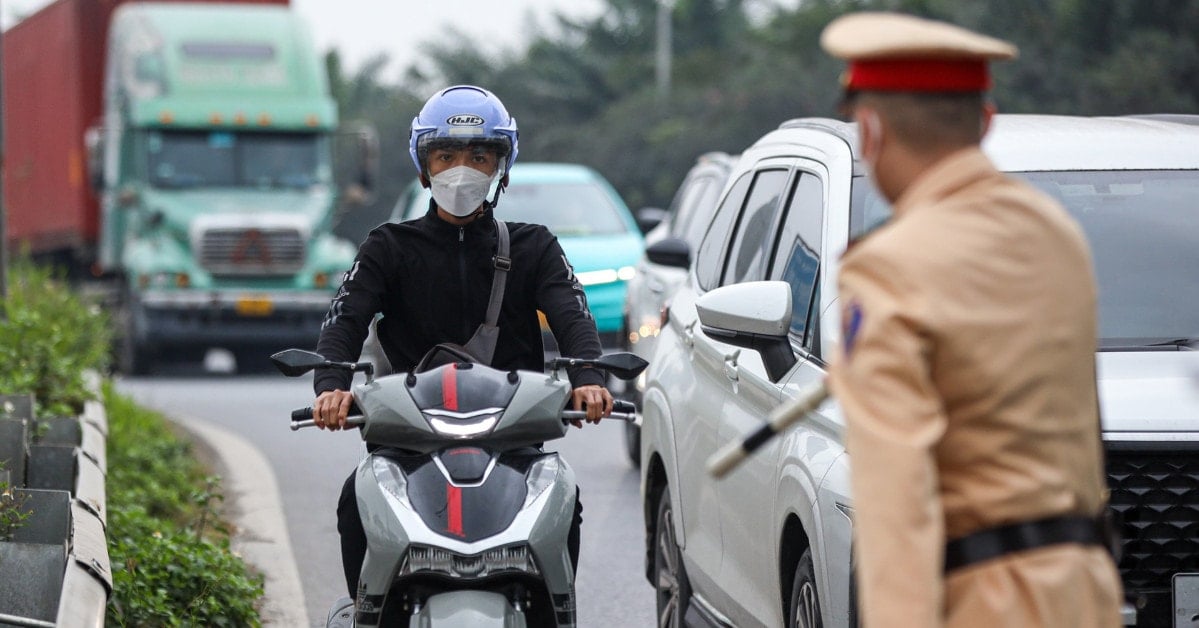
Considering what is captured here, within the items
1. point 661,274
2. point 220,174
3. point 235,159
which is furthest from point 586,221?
point 220,174

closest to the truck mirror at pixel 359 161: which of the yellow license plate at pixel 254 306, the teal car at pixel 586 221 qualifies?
the yellow license plate at pixel 254 306

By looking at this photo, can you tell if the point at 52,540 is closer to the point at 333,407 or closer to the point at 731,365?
the point at 333,407

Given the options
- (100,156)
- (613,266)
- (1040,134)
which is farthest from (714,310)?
(100,156)

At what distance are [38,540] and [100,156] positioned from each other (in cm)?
1821

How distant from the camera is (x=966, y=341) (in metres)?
2.88

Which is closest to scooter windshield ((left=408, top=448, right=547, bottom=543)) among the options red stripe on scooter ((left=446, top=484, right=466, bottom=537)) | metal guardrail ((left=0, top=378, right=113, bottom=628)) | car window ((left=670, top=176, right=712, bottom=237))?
red stripe on scooter ((left=446, top=484, right=466, bottom=537))

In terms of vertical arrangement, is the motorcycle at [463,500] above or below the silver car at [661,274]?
above

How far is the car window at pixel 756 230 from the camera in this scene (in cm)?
674

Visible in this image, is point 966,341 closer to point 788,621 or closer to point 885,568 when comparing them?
point 885,568

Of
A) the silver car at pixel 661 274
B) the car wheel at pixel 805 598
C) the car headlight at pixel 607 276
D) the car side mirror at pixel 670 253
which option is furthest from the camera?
the car headlight at pixel 607 276

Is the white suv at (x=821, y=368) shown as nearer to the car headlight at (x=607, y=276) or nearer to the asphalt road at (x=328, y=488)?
the asphalt road at (x=328, y=488)

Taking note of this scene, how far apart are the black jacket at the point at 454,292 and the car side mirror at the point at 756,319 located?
1.22 ft

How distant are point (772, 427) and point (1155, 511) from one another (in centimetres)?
227

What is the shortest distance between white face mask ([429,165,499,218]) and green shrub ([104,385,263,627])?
2.02 m
